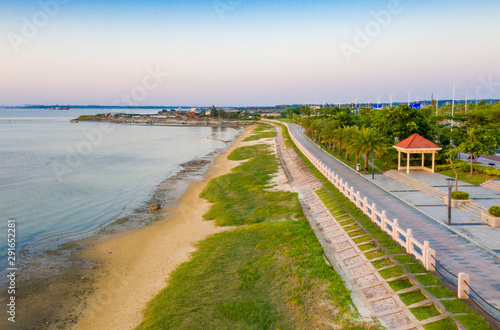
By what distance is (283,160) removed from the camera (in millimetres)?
48062

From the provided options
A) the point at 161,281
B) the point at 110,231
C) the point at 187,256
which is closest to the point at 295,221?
the point at 187,256

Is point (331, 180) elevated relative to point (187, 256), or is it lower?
elevated

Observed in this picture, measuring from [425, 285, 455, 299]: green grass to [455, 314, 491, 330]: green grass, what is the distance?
1075mm

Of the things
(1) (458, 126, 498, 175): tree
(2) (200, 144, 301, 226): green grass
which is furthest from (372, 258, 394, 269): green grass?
(1) (458, 126, 498, 175): tree

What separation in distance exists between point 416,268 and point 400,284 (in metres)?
1.07

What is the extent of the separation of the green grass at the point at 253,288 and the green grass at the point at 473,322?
3.44 meters

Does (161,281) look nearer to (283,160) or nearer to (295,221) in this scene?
(295,221)

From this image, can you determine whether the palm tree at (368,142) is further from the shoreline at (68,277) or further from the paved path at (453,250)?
the shoreline at (68,277)

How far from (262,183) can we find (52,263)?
19762 millimetres

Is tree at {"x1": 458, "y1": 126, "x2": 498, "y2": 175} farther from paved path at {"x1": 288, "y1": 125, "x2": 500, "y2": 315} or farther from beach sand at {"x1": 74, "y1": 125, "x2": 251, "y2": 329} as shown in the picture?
beach sand at {"x1": 74, "y1": 125, "x2": 251, "y2": 329}

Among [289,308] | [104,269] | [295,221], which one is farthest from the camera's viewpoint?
[295,221]

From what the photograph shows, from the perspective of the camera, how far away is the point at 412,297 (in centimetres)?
1111

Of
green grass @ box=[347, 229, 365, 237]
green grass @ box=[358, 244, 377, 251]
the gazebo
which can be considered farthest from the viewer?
the gazebo

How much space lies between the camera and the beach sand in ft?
43.6
